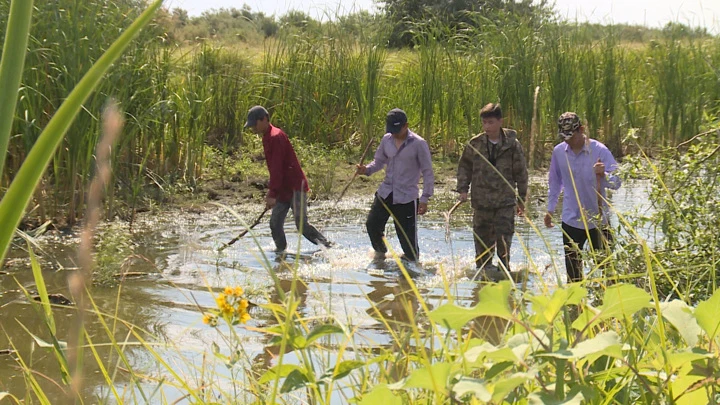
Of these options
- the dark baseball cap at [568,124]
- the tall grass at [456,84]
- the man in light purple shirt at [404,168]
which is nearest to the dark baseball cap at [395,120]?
the man in light purple shirt at [404,168]

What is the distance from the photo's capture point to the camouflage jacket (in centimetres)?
763

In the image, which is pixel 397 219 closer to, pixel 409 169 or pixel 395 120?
pixel 409 169

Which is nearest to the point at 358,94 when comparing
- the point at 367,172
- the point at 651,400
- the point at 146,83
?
the point at 146,83

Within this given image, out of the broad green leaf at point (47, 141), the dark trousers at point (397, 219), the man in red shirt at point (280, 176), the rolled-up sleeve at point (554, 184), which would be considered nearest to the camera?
the broad green leaf at point (47, 141)

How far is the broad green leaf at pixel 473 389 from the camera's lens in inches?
56.1

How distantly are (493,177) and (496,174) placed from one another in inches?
7.9

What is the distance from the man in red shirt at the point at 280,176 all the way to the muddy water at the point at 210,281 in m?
0.23

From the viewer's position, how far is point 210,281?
24.7 feet

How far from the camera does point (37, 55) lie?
345 inches

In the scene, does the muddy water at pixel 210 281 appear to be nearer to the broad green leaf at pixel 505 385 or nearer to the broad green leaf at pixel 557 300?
the broad green leaf at pixel 557 300

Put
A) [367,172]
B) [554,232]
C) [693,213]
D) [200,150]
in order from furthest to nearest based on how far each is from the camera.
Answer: [200,150] < [554,232] < [367,172] < [693,213]

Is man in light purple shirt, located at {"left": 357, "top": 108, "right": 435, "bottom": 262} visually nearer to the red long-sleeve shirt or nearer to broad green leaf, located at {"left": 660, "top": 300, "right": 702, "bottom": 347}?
the red long-sleeve shirt

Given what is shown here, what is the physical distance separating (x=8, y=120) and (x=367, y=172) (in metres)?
7.10

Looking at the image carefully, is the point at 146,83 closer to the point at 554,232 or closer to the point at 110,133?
the point at 554,232
